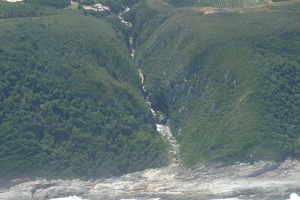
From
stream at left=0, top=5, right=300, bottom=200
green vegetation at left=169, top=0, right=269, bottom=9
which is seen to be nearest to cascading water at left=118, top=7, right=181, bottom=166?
stream at left=0, top=5, right=300, bottom=200

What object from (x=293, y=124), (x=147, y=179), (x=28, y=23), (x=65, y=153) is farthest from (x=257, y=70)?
(x=28, y=23)

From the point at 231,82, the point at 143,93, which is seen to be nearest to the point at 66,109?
the point at 143,93

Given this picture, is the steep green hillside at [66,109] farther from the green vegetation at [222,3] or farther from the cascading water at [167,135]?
the green vegetation at [222,3]

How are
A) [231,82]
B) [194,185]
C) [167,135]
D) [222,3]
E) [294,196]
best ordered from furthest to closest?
[222,3] < [167,135] < [231,82] < [194,185] < [294,196]

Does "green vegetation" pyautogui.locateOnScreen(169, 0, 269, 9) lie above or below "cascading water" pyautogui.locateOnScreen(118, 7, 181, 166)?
above

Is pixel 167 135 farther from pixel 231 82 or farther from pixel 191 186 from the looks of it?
pixel 191 186

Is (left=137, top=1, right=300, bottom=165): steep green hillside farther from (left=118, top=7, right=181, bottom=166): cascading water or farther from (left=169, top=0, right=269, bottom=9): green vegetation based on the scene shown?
(left=169, top=0, right=269, bottom=9): green vegetation
